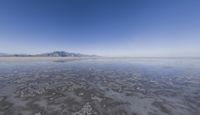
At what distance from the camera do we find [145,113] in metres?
6.71

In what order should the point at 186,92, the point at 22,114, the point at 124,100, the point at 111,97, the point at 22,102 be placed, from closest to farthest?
the point at 22,114 < the point at 22,102 < the point at 124,100 < the point at 111,97 < the point at 186,92

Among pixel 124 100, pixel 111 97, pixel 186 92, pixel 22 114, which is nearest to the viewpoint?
pixel 22 114

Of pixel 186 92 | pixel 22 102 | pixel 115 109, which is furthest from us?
pixel 186 92

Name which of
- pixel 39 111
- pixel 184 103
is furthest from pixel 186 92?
pixel 39 111

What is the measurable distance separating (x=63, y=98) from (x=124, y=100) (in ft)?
16.0

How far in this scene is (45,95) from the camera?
9.30 metres

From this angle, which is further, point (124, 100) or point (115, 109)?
point (124, 100)

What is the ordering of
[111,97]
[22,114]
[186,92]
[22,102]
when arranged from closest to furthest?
[22,114] → [22,102] → [111,97] → [186,92]

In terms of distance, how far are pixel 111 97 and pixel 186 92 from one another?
7.21 m

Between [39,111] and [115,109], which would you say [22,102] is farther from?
[115,109]

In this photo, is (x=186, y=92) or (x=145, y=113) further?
(x=186, y=92)

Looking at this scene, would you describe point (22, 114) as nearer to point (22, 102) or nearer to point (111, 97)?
point (22, 102)

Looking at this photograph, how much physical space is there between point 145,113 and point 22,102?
8.51 m

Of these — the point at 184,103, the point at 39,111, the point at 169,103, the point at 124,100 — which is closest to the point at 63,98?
the point at 39,111
